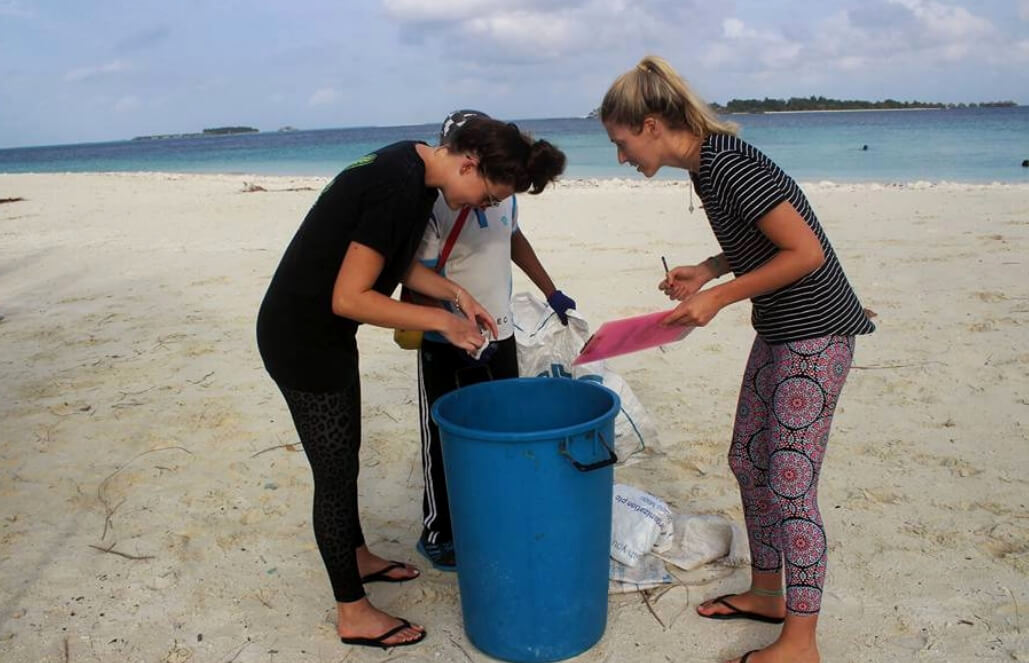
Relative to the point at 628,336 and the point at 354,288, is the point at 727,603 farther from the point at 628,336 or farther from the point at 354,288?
the point at 354,288

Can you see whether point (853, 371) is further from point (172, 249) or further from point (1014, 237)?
point (172, 249)

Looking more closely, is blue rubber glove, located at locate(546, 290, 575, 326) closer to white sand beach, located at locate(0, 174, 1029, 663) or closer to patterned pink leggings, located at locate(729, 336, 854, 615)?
white sand beach, located at locate(0, 174, 1029, 663)

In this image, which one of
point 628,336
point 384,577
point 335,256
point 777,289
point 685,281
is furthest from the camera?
point 384,577

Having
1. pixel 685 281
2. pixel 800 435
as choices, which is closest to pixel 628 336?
pixel 685 281

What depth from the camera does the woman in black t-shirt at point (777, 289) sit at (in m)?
2.00

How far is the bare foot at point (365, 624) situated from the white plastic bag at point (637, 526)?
773 millimetres

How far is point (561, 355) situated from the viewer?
3473 millimetres

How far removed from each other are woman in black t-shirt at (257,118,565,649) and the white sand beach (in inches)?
18.8

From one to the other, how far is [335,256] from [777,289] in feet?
3.77

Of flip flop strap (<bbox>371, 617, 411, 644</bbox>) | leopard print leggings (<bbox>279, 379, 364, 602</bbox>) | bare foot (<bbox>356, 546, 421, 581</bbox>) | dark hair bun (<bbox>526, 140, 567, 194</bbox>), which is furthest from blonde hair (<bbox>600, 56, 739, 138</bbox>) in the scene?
bare foot (<bbox>356, 546, 421, 581</bbox>)

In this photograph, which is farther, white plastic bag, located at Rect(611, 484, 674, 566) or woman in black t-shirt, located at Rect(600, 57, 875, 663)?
white plastic bag, located at Rect(611, 484, 674, 566)

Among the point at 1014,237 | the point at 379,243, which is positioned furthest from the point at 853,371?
the point at 1014,237

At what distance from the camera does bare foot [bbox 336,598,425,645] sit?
8.25 ft

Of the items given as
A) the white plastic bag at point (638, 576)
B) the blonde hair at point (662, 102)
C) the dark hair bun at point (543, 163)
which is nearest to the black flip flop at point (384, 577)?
the white plastic bag at point (638, 576)
